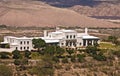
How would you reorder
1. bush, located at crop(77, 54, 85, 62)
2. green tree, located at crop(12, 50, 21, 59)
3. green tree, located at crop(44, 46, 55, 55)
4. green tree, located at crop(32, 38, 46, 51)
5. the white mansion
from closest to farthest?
1. green tree, located at crop(12, 50, 21, 59)
2. bush, located at crop(77, 54, 85, 62)
3. green tree, located at crop(44, 46, 55, 55)
4. green tree, located at crop(32, 38, 46, 51)
5. the white mansion

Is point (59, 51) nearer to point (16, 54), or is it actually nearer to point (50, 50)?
point (50, 50)

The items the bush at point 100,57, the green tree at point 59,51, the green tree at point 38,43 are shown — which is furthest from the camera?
the green tree at point 38,43

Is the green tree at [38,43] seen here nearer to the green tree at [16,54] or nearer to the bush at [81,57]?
the green tree at [16,54]

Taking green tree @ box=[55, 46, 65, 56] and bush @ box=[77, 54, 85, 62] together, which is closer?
bush @ box=[77, 54, 85, 62]

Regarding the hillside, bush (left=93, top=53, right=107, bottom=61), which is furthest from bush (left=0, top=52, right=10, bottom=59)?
the hillside

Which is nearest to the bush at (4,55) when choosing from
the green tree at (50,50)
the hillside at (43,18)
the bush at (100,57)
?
the green tree at (50,50)

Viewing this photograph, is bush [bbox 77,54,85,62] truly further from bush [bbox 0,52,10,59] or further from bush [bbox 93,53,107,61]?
bush [bbox 0,52,10,59]

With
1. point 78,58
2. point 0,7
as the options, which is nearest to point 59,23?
point 0,7

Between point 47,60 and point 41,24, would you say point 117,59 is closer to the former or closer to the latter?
point 47,60

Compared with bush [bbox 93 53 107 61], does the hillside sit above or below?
below

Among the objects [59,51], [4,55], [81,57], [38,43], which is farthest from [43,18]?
[4,55]

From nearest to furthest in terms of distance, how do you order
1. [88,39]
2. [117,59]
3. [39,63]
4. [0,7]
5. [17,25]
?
[39,63], [117,59], [88,39], [17,25], [0,7]
